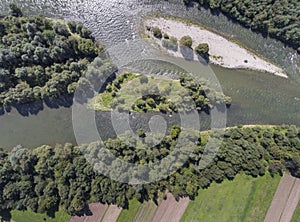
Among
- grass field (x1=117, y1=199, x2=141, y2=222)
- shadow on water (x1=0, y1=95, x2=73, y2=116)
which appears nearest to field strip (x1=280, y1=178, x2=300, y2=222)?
grass field (x1=117, y1=199, x2=141, y2=222)

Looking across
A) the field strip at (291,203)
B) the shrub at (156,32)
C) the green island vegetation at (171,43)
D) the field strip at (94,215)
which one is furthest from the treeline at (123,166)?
the shrub at (156,32)

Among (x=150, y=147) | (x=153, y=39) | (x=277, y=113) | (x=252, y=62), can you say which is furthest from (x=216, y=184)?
(x=153, y=39)

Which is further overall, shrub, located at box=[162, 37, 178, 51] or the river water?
the river water

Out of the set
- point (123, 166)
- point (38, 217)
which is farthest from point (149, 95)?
point (38, 217)

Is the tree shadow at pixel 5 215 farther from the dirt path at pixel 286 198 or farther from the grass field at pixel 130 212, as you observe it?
the dirt path at pixel 286 198

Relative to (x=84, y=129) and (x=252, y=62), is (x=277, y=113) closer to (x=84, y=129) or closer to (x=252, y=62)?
(x=252, y=62)

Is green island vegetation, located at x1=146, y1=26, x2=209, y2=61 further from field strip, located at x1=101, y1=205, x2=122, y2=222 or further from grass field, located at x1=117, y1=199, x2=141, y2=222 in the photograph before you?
field strip, located at x1=101, y1=205, x2=122, y2=222
